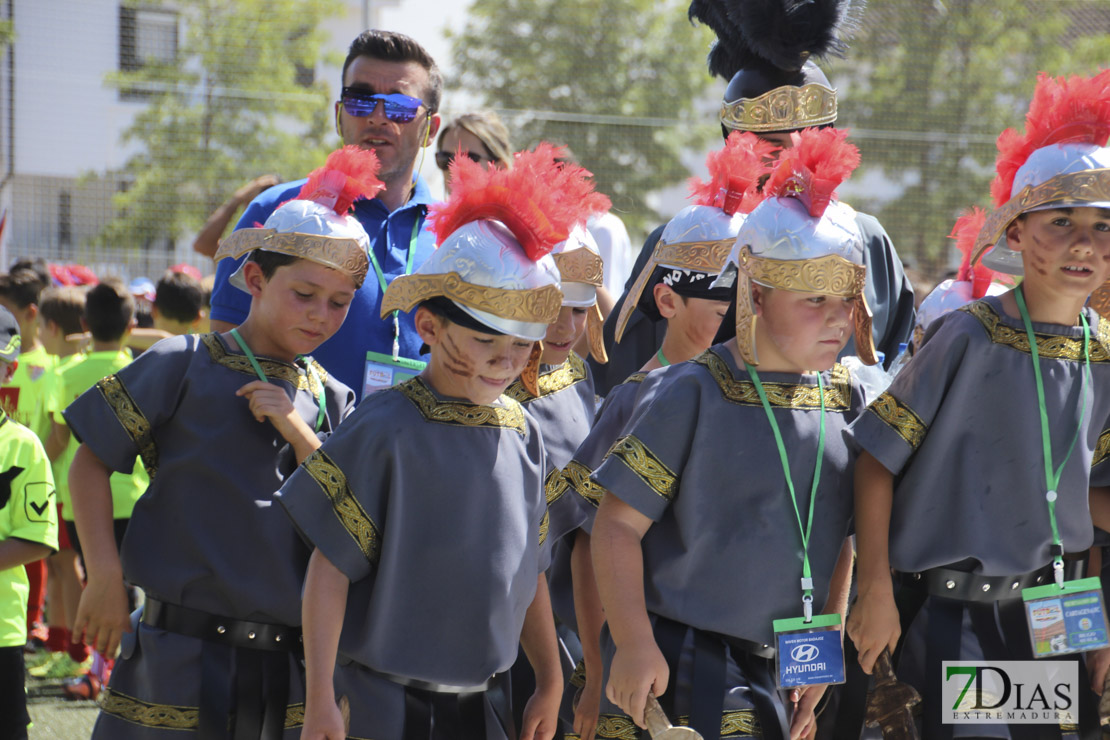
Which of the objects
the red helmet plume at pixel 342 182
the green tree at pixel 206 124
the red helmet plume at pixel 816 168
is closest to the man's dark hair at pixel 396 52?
the red helmet plume at pixel 342 182

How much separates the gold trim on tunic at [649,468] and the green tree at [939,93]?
44.1 ft

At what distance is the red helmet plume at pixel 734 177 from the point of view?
3.38 m

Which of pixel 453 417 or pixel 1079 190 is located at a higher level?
pixel 1079 190

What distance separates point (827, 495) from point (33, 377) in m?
5.37

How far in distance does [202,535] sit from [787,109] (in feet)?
7.78

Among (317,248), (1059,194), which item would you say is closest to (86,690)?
(317,248)

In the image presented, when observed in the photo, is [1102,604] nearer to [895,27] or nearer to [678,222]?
[678,222]

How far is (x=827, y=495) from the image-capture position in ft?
9.41

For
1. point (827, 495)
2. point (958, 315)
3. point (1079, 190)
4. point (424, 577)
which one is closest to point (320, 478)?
point (424, 577)

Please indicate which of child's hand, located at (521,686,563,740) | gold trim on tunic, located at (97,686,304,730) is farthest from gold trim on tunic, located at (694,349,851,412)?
gold trim on tunic, located at (97,686,304,730)

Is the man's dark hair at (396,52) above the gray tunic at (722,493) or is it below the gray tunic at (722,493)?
above

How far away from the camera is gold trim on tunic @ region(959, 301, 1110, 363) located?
2979 millimetres

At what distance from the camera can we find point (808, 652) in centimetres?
273

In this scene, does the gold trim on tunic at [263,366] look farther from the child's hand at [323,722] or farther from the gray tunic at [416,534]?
the child's hand at [323,722]
